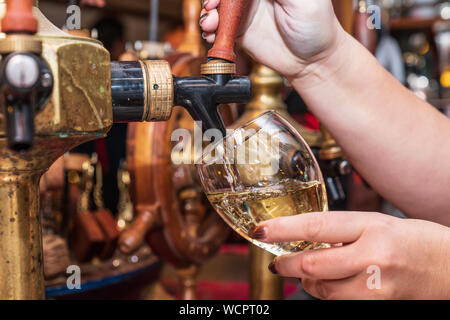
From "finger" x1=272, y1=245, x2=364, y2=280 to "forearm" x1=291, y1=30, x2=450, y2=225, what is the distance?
330 mm

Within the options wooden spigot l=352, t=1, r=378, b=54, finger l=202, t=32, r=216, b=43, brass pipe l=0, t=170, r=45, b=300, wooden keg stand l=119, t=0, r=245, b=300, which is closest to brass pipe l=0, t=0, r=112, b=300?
brass pipe l=0, t=170, r=45, b=300

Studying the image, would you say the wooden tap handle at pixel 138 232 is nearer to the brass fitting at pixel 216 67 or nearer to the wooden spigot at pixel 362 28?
the brass fitting at pixel 216 67

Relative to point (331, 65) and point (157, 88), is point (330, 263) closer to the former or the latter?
point (157, 88)

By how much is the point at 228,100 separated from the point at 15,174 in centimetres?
18

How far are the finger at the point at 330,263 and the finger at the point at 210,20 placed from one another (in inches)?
10.5

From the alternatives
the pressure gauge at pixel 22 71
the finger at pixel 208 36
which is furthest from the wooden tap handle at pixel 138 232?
the pressure gauge at pixel 22 71

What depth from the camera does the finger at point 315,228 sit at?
364 millimetres

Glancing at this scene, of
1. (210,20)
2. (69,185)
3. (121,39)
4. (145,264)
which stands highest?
(121,39)

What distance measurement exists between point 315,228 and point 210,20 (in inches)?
10.4

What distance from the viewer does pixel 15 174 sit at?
37 cm

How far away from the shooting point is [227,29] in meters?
0.45

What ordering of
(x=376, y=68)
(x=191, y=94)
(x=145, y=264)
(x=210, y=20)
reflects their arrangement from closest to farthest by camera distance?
1. (x=191, y=94)
2. (x=210, y=20)
3. (x=376, y=68)
4. (x=145, y=264)
